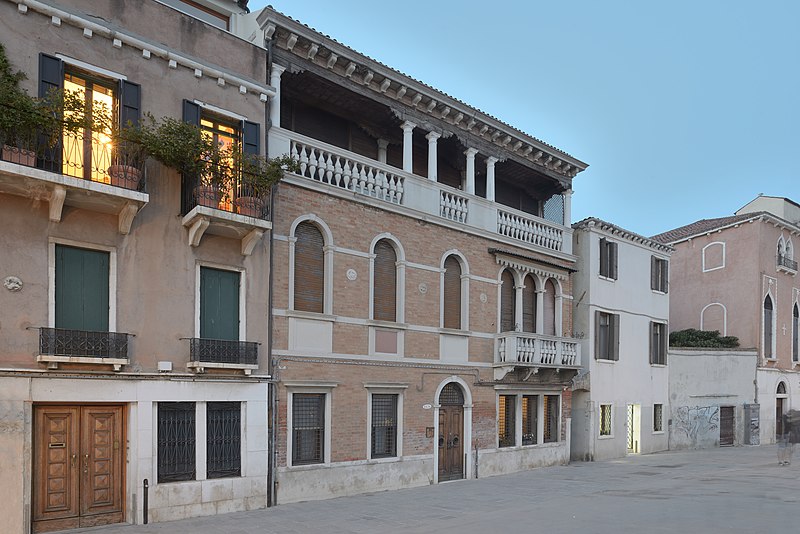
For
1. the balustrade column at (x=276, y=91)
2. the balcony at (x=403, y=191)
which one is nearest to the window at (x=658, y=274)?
the balcony at (x=403, y=191)

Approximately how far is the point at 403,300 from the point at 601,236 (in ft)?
32.9

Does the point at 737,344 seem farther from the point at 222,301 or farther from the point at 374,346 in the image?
the point at 222,301

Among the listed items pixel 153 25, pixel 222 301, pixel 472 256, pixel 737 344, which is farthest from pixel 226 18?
pixel 737 344

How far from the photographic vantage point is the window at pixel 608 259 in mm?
24000

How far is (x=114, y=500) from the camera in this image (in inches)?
465

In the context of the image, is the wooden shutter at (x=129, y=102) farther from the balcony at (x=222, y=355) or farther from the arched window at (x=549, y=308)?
the arched window at (x=549, y=308)

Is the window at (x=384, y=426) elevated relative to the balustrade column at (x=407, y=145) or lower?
lower

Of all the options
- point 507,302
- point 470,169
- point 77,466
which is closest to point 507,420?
point 507,302

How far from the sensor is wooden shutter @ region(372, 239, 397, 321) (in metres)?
16.7

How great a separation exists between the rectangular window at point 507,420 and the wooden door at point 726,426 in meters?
14.8

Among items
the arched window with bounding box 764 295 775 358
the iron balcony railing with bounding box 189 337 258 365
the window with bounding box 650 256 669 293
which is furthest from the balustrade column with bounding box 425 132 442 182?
the arched window with bounding box 764 295 775 358

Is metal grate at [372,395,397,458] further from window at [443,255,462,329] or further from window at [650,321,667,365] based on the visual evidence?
window at [650,321,667,365]

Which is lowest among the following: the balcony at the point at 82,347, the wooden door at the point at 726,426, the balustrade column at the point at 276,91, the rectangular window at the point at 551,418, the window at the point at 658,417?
the wooden door at the point at 726,426

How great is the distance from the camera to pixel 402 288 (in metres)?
17.1
